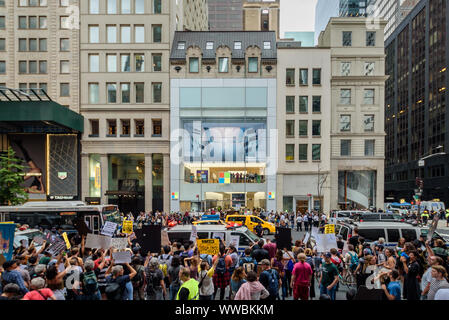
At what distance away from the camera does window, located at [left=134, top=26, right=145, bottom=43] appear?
1453 inches

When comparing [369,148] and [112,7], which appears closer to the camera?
[112,7]

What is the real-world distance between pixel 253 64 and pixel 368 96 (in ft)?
48.7

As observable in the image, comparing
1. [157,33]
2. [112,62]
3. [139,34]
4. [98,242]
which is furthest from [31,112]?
[98,242]

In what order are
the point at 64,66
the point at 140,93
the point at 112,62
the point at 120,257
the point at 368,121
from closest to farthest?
the point at 120,257 → the point at 64,66 → the point at 112,62 → the point at 140,93 → the point at 368,121

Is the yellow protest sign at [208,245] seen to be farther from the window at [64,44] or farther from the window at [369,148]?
the window at [64,44]

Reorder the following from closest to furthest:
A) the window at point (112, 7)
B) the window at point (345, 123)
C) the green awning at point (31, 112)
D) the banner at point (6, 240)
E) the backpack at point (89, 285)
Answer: the backpack at point (89, 285)
the banner at point (6, 240)
the green awning at point (31, 112)
the window at point (112, 7)
the window at point (345, 123)

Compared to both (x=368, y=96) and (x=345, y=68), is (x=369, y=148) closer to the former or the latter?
(x=368, y=96)

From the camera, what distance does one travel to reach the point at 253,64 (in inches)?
1464

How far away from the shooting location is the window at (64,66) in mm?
36500

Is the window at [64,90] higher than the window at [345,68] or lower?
lower

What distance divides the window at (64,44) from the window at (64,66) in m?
1.48

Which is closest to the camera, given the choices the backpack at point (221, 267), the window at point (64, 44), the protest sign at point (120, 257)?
the protest sign at point (120, 257)

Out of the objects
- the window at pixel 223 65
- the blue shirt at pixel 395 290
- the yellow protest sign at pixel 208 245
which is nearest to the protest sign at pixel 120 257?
the yellow protest sign at pixel 208 245

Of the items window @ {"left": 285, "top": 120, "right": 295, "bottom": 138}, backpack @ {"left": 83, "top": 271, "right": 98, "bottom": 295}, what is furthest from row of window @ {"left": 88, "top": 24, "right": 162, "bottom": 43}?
backpack @ {"left": 83, "top": 271, "right": 98, "bottom": 295}
